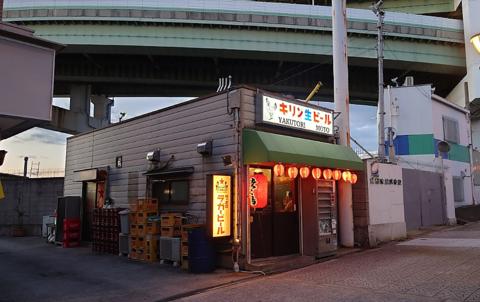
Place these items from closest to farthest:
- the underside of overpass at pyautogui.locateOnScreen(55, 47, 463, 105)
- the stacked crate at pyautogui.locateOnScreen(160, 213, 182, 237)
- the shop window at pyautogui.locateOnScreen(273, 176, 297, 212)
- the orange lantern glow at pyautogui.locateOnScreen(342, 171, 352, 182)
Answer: the stacked crate at pyautogui.locateOnScreen(160, 213, 182, 237)
the shop window at pyautogui.locateOnScreen(273, 176, 297, 212)
the orange lantern glow at pyautogui.locateOnScreen(342, 171, 352, 182)
the underside of overpass at pyautogui.locateOnScreen(55, 47, 463, 105)

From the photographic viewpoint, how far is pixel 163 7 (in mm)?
28875

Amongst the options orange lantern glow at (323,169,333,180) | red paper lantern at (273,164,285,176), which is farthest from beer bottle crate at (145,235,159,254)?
orange lantern glow at (323,169,333,180)

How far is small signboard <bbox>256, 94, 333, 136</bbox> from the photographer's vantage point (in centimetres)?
1152

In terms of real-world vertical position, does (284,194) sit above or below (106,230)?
above

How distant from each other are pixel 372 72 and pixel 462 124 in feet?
26.8

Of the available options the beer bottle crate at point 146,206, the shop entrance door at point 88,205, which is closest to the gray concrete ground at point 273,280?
the beer bottle crate at point 146,206

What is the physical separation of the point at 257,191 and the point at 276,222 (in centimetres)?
134

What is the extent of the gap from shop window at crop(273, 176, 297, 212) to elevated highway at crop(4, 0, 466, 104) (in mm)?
18952

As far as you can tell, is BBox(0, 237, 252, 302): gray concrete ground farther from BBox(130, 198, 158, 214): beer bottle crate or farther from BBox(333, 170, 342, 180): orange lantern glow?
BBox(333, 170, 342, 180): orange lantern glow

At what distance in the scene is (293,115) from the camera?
12484 mm

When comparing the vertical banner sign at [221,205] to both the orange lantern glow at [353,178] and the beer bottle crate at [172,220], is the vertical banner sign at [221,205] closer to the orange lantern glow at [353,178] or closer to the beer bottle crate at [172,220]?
the beer bottle crate at [172,220]

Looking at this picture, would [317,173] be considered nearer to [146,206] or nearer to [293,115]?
[293,115]

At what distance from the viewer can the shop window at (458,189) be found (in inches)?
1146

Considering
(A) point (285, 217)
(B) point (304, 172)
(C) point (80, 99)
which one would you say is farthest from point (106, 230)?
(C) point (80, 99)
